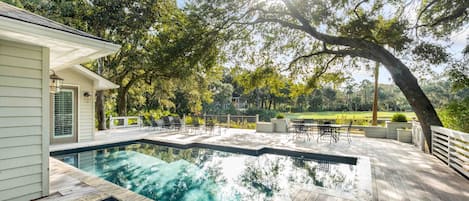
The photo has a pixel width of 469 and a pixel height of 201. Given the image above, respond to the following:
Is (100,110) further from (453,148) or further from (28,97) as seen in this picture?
(453,148)

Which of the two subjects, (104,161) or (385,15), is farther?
(385,15)

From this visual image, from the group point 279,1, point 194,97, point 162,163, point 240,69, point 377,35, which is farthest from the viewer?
point 194,97

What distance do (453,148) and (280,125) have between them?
22.6ft

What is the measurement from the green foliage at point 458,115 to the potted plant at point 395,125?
289 cm

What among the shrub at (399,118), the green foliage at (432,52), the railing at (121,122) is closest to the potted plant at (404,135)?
the shrub at (399,118)

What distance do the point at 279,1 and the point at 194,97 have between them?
9255 mm

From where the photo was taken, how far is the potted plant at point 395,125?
908 centimetres

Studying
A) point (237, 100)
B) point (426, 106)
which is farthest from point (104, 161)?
point (237, 100)

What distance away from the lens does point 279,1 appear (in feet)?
27.4

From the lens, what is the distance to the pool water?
452 centimetres

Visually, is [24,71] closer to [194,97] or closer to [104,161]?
[104,161]

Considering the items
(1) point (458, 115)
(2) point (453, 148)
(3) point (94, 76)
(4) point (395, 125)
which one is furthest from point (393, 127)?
(3) point (94, 76)

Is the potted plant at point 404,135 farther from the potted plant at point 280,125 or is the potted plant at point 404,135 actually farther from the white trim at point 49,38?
the white trim at point 49,38

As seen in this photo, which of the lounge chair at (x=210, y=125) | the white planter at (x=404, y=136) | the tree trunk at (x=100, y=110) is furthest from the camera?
the tree trunk at (x=100, y=110)
